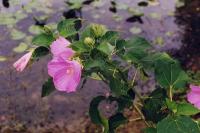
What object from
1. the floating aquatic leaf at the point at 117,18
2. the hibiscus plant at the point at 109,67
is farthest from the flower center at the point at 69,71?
the floating aquatic leaf at the point at 117,18

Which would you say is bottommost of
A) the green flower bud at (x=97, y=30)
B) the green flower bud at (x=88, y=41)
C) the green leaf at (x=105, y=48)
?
the green leaf at (x=105, y=48)

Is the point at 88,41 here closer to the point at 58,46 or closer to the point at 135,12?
the point at 58,46

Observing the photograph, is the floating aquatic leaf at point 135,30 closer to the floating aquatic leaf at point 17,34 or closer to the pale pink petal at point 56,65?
the floating aquatic leaf at point 17,34

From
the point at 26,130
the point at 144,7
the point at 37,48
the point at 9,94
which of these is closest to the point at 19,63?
the point at 37,48

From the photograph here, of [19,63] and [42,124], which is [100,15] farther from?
[19,63]

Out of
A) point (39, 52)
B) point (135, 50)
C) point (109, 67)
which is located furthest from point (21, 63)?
point (135, 50)

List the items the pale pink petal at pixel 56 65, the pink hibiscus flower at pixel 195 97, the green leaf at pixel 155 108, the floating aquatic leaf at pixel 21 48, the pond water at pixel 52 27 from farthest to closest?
1. the floating aquatic leaf at pixel 21 48
2. the pond water at pixel 52 27
3. the green leaf at pixel 155 108
4. the pink hibiscus flower at pixel 195 97
5. the pale pink petal at pixel 56 65
